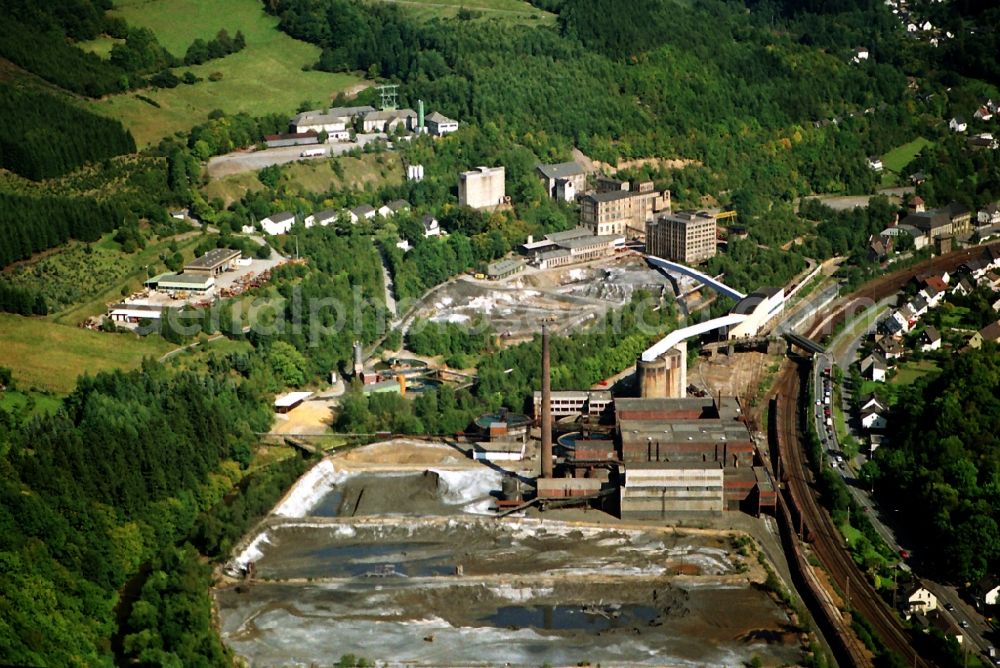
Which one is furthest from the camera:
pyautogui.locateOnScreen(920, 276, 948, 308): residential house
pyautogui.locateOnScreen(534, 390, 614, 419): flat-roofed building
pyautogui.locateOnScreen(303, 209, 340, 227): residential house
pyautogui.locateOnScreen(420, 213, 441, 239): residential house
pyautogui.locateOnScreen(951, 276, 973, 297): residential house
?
pyautogui.locateOnScreen(420, 213, 441, 239): residential house

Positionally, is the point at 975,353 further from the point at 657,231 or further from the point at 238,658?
the point at 238,658

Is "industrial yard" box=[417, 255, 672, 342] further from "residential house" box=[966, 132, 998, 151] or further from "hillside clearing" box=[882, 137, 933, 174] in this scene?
"residential house" box=[966, 132, 998, 151]

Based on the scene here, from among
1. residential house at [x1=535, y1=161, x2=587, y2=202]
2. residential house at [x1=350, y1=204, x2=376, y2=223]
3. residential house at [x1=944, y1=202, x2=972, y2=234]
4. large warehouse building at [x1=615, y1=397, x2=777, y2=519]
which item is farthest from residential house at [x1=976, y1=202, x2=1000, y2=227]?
large warehouse building at [x1=615, y1=397, x2=777, y2=519]

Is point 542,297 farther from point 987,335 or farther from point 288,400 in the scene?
point 987,335

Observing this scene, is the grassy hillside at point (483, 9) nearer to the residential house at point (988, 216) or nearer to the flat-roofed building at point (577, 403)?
the residential house at point (988, 216)

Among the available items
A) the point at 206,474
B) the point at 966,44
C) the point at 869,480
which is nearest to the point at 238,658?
the point at 206,474

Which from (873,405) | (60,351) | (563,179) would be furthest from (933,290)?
(60,351)

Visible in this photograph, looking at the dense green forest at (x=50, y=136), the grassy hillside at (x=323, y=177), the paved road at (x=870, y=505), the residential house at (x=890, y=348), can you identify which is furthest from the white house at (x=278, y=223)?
the residential house at (x=890, y=348)
